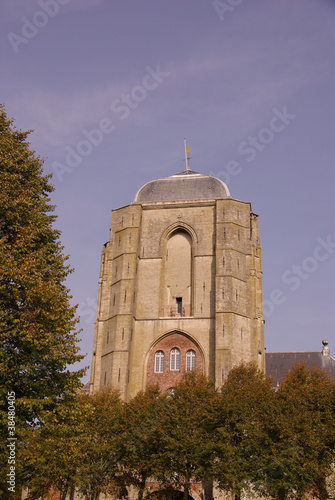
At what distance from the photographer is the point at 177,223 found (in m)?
44.7

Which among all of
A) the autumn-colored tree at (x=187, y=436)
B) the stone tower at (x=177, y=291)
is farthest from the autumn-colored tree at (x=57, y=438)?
the stone tower at (x=177, y=291)

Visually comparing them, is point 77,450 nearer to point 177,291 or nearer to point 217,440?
point 217,440

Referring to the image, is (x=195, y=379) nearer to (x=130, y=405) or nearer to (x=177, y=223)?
(x=130, y=405)

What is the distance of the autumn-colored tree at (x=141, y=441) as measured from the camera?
2938 centimetres

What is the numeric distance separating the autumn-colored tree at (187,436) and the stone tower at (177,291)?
7.09 metres

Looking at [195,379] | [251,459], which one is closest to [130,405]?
[195,379]

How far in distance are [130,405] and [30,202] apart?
48.7 ft

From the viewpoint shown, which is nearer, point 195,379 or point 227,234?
point 195,379

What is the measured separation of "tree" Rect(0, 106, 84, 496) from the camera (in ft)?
59.7

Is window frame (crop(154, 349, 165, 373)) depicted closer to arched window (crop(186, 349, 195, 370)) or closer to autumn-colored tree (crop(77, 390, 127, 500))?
arched window (crop(186, 349, 195, 370))

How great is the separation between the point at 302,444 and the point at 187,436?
5235 mm

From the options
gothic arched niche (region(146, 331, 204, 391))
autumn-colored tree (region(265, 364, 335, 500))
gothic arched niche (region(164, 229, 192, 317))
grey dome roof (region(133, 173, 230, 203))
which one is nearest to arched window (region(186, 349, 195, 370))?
gothic arched niche (region(146, 331, 204, 391))

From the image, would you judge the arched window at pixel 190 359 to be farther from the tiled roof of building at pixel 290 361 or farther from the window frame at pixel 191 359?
the tiled roof of building at pixel 290 361

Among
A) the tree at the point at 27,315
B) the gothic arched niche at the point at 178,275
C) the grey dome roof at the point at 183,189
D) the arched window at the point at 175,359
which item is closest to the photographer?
the tree at the point at 27,315
